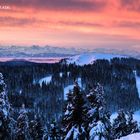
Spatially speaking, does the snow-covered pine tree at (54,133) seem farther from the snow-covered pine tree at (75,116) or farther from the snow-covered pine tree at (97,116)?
the snow-covered pine tree at (75,116)

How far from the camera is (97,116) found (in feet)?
124

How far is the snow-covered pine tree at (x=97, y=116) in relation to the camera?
121 feet

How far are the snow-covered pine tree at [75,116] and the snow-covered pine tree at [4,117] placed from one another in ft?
16.2

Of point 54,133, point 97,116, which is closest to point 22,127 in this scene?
point 54,133

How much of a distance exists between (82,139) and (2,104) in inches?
311

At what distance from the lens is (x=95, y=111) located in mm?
37375

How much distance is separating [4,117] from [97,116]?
8.57m

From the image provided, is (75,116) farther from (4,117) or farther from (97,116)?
(4,117)

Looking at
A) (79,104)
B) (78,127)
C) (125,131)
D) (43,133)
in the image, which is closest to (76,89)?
(79,104)

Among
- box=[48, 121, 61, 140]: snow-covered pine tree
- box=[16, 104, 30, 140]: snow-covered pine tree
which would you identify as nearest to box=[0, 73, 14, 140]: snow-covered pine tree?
box=[16, 104, 30, 140]: snow-covered pine tree

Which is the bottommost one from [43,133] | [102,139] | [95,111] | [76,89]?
→ [43,133]

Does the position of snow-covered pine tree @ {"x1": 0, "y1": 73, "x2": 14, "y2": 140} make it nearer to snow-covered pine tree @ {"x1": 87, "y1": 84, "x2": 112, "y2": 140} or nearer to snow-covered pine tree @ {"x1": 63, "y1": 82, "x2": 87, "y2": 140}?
snow-covered pine tree @ {"x1": 63, "y1": 82, "x2": 87, "y2": 140}

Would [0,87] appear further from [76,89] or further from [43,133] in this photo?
[43,133]

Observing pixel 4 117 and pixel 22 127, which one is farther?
pixel 22 127
